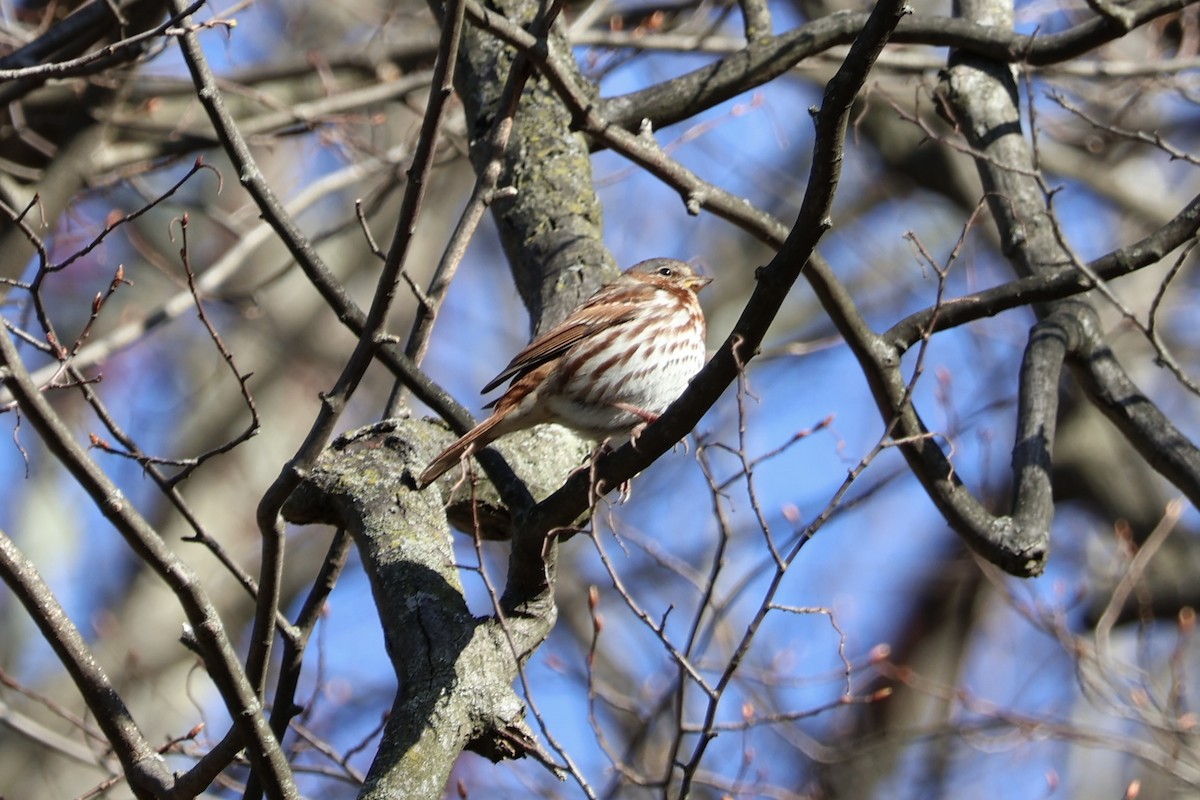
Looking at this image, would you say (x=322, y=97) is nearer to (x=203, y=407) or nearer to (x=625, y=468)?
(x=203, y=407)

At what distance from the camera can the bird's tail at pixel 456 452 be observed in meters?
3.92

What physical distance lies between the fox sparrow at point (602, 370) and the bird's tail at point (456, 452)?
0.26 m

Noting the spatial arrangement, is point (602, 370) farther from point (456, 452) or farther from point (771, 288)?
point (771, 288)

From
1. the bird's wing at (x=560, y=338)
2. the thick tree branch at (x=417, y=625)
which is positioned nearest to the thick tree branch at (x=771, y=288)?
the thick tree branch at (x=417, y=625)

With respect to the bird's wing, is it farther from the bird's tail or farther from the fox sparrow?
the bird's tail

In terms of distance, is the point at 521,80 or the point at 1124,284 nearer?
the point at 521,80

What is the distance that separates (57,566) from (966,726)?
6.71 m

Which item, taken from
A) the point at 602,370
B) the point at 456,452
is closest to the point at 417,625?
the point at 456,452

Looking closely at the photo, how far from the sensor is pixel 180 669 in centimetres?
922

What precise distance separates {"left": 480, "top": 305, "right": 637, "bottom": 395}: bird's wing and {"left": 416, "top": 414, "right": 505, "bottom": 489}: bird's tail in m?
0.56

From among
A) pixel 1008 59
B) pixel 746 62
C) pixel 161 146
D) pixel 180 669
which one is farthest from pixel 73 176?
pixel 180 669

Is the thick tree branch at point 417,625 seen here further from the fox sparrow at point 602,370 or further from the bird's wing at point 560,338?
the bird's wing at point 560,338

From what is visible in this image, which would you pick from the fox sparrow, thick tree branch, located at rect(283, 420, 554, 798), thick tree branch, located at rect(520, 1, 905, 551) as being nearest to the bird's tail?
thick tree branch, located at rect(283, 420, 554, 798)

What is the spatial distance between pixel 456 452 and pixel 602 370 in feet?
2.89
